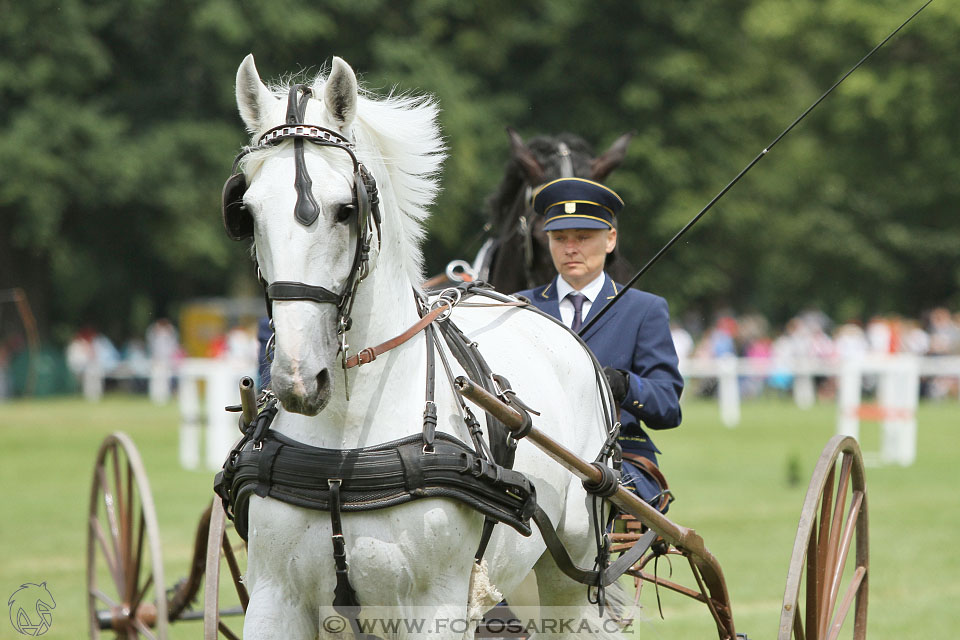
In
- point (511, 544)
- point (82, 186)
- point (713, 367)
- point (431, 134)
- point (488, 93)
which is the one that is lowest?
point (511, 544)

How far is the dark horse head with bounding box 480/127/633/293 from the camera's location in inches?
255

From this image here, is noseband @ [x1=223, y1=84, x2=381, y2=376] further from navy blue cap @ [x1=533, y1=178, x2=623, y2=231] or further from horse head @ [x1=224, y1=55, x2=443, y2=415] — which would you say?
navy blue cap @ [x1=533, y1=178, x2=623, y2=231]

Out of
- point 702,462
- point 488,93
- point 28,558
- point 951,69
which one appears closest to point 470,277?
point 28,558

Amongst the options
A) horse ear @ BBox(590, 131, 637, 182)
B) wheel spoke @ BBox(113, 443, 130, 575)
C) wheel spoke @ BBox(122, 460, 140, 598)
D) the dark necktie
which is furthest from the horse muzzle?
horse ear @ BBox(590, 131, 637, 182)

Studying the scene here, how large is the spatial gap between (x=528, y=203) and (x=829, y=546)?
266cm

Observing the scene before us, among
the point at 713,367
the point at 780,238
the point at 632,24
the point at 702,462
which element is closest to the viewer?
the point at 702,462

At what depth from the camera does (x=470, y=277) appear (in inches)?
230

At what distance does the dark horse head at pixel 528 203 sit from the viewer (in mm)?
6465

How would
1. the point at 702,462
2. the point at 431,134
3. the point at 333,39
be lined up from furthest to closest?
the point at 333,39
the point at 702,462
the point at 431,134

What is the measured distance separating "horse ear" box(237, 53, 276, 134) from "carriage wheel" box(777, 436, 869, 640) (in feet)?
8.06

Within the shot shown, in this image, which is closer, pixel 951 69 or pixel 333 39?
pixel 333 39

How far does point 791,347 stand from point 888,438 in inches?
577

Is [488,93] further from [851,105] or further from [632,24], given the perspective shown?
[851,105]

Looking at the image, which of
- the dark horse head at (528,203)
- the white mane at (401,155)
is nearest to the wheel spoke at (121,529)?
the dark horse head at (528,203)
